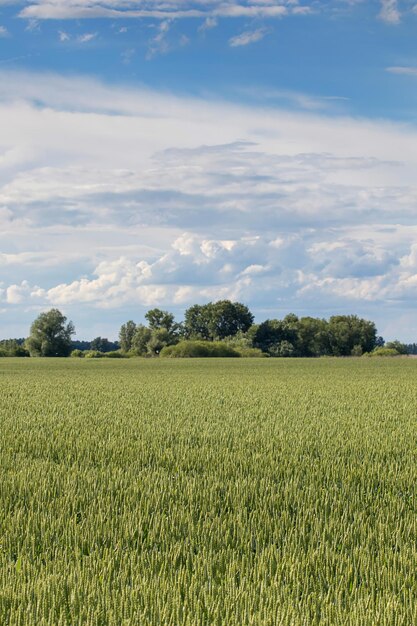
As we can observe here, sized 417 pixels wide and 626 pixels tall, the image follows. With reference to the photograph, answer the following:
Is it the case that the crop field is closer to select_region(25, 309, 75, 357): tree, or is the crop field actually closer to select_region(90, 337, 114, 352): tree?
select_region(25, 309, 75, 357): tree

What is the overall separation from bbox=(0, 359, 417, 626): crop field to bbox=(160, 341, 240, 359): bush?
3111 inches

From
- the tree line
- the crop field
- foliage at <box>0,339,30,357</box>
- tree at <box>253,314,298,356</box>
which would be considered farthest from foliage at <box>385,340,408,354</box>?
the crop field

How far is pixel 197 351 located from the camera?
9469 cm

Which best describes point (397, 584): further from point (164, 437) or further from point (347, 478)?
point (164, 437)

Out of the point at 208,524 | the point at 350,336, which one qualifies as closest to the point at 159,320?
the point at 350,336

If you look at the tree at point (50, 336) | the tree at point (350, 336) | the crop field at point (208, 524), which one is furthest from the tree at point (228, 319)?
the crop field at point (208, 524)

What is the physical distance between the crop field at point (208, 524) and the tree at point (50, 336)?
11423 centimetres

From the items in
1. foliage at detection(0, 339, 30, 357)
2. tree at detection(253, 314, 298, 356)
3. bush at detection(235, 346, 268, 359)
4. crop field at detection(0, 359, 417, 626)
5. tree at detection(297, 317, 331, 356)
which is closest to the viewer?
crop field at detection(0, 359, 417, 626)

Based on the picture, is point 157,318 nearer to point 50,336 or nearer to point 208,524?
point 50,336

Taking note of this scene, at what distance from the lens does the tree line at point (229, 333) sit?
126 metres

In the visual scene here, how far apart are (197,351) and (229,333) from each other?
4686 centimetres

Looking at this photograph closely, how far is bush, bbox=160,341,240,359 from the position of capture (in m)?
94.8

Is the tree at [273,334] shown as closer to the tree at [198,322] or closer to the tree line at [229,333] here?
the tree line at [229,333]

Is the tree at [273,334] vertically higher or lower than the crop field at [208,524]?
higher
